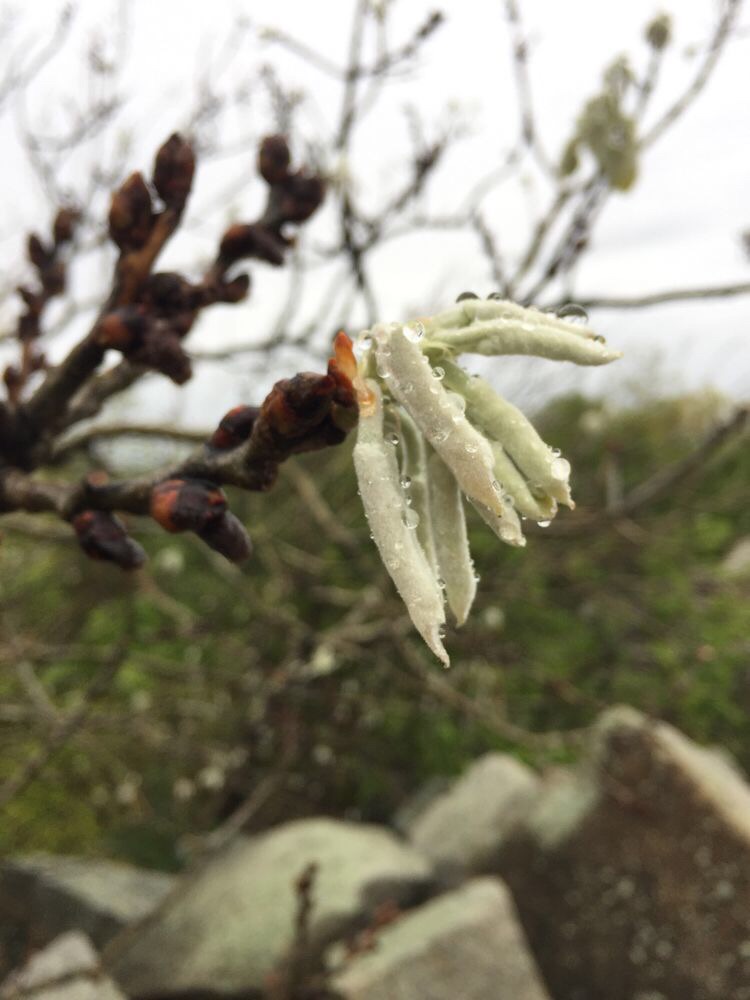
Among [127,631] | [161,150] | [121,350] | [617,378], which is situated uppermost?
[161,150]

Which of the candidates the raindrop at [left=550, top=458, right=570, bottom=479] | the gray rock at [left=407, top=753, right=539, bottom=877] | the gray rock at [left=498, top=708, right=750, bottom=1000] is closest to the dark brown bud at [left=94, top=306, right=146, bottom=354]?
the raindrop at [left=550, top=458, right=570, bottom=479]

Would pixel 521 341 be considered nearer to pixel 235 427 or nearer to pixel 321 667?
pixel 235 427

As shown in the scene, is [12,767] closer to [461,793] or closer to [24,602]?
[24,602]

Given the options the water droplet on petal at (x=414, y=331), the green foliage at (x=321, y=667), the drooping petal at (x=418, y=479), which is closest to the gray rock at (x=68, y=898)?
the green foliage at (x=321, y=667)

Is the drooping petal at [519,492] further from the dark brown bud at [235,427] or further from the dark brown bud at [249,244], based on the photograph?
the dark brown bud at [249,244]

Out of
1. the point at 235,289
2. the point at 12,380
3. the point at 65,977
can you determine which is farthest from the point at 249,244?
the point at 65,977

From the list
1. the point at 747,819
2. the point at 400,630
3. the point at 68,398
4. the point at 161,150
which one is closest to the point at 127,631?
the point at 400,630
